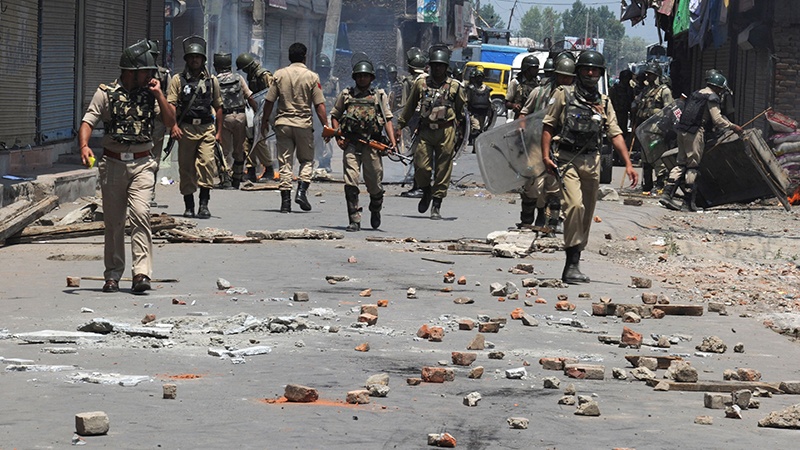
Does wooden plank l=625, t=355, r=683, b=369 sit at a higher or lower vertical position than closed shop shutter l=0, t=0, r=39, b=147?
lower

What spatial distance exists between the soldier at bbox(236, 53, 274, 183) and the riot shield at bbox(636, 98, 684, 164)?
5236 millimetres

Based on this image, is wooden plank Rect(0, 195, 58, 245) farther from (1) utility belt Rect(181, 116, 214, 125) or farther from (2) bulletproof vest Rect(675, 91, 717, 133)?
(2) bulletproof vest Rect(675, 91, 717, 133)

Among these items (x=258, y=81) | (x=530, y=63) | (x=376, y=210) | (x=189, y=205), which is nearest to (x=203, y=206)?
(x=189, y=205)

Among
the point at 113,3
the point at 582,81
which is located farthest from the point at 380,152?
the point at 113,3

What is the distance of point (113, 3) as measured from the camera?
22141 mm

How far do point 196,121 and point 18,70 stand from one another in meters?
3.85

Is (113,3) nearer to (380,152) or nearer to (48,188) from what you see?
(48,188)

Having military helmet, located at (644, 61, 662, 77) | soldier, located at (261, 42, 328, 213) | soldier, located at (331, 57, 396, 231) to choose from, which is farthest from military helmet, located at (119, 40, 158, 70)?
military helmet, located at (644, 61, 662, 77)

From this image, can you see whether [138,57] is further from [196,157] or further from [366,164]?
[196,157]

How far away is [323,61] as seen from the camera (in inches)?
1998

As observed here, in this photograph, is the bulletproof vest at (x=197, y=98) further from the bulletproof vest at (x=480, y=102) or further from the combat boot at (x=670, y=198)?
the bulletproof vest at (x=480, y=102)

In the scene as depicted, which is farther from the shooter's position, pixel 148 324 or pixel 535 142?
pixel 535 142

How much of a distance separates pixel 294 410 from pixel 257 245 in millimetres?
6549

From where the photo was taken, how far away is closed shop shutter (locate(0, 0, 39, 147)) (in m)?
16.4
